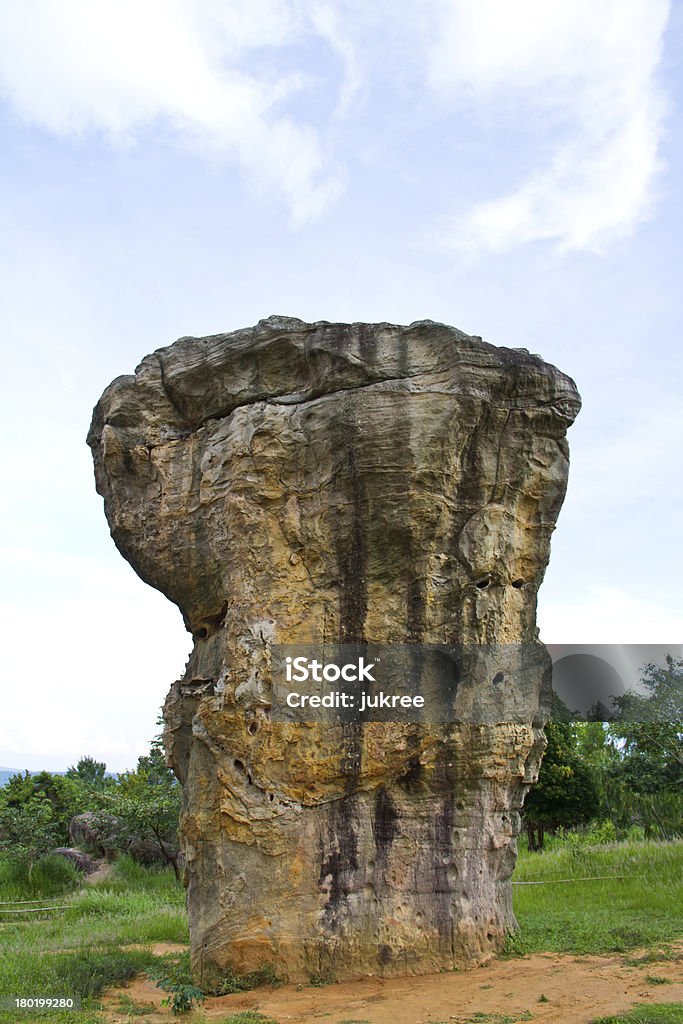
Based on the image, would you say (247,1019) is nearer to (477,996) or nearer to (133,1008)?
(133,1008)

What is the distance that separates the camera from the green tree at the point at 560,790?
21578 millimetres

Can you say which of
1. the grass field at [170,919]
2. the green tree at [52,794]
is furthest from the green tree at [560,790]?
the green tree at [52,794]

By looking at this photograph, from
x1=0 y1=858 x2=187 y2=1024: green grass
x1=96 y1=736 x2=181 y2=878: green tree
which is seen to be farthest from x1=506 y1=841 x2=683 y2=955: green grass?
x1=96 y1=736 x2=181 y2=878: green tree

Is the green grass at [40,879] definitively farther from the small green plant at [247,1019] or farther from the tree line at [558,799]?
the small green plant at [247,1019]

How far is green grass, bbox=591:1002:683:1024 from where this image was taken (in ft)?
19.2

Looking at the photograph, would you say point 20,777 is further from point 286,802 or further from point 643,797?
point 286,802

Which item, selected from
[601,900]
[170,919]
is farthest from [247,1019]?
[601,900]

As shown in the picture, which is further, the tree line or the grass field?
the tree line

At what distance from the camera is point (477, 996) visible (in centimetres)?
705

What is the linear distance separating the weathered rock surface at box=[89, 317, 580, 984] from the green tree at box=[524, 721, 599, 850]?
13459 mm

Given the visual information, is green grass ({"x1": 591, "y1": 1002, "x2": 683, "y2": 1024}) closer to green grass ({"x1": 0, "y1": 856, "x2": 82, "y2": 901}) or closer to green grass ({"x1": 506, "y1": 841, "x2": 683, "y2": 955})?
green grass ({"x1": 506, "y1": 841, "x2": 683, "y2": 955})

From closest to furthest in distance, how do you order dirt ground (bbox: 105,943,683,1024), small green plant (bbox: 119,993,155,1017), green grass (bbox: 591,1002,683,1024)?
green grass (bbox: 591,1002,683,1024) → dirt ground (bbox: 105,943,683,1024) → small green plant (bbox: 119,993,155,1017)

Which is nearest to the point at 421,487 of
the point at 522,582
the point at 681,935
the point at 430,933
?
the point at 522,582

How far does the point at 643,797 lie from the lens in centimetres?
2334
